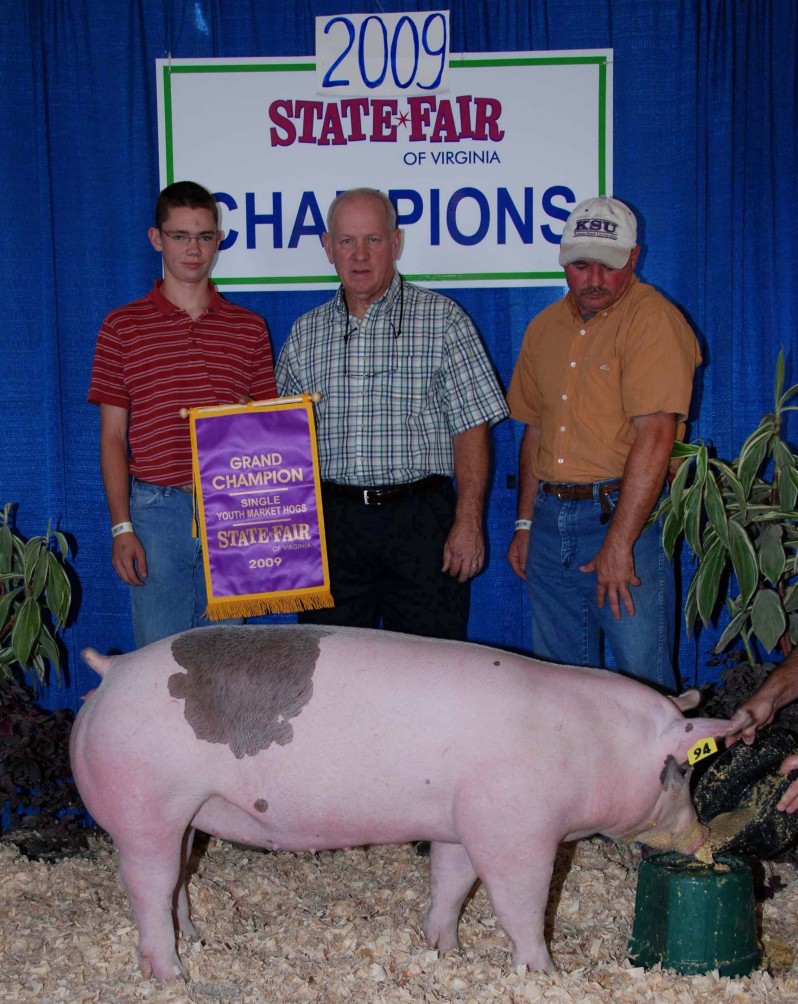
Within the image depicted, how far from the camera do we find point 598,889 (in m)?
3.25

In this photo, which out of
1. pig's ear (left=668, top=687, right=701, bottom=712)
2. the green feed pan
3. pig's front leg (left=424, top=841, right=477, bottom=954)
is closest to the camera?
the green feed pan

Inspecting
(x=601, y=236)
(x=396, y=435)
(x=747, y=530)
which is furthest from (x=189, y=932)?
(x=601, y=236)

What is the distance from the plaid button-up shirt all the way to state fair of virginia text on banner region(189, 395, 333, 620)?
0.64 feet

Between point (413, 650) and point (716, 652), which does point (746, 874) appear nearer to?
point (413, 650)

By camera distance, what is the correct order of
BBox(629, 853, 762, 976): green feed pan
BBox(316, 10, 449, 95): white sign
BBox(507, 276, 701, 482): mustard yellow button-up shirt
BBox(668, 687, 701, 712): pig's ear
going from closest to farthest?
BBox(629, 853, 762, 976): green feed pan, BBox(668, 687, 701, 712): pig's ear, BBox(507, 276, 701, 482): mustard yellow button-up shirt, BBox(316, 10, 449, 95): white sign

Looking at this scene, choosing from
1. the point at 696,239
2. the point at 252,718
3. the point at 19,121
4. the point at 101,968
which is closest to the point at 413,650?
the point at 252,718

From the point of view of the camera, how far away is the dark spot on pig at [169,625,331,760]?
234 cm

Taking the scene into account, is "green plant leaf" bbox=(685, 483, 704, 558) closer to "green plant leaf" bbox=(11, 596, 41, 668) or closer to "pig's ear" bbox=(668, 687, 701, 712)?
"pig's ear" bbox=(668, 687, 701, 712)

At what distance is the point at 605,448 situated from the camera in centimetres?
313

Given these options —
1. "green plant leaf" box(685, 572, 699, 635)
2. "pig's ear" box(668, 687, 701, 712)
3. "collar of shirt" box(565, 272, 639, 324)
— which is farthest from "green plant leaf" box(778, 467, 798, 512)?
"pig's ear" box(668, 687, 701, 712)

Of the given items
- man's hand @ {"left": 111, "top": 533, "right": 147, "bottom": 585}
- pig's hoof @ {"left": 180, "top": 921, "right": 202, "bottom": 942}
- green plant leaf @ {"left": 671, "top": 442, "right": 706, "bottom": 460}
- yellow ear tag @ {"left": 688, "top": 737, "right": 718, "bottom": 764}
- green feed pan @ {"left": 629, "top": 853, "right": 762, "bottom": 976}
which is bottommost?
pig's hoof @ {"left": 180, "top": 921, "right": 202, "bottom": 942}

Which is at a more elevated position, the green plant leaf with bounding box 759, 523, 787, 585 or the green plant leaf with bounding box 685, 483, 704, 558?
the green plant leaf with bounding box 685, 483, 704, 558

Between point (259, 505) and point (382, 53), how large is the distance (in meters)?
1.77

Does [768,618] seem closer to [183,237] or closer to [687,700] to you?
[687,700]
